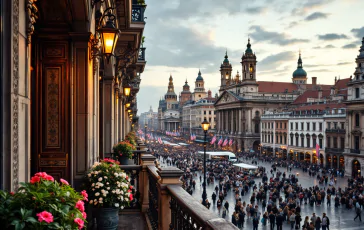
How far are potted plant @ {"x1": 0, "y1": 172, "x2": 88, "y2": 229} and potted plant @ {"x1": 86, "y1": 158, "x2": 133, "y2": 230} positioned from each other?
3434 mm

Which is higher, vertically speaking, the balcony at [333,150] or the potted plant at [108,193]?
the potted plant at [108,193]

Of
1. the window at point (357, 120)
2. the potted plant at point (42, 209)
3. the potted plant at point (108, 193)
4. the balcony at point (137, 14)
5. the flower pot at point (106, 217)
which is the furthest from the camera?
the window at point (357, 120)

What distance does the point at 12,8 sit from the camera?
11.2 ft

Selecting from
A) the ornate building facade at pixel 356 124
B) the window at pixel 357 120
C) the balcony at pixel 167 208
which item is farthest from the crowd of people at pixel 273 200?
the balcony at pixel 167 208

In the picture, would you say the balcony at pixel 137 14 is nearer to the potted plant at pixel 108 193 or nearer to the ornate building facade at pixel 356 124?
the potted plant at pixel 108 193

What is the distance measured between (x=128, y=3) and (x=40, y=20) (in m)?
4.37

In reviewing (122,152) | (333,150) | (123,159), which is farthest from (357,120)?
(122,152)

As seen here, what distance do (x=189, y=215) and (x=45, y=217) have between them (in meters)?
2.17

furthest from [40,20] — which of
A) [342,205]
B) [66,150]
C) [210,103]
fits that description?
[210,103]

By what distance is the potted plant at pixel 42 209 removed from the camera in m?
2.52

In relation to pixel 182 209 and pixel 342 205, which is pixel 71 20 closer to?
pixel 182 209

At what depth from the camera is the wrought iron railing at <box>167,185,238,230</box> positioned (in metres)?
3.52

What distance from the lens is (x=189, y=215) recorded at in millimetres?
4359

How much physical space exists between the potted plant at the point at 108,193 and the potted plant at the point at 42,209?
343cm
